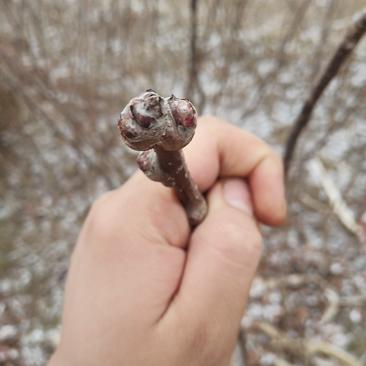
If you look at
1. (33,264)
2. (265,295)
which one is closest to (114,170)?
(33,264)

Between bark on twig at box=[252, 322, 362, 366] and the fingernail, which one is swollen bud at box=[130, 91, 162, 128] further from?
bark on twig at box=[252, 322, 362, 366]

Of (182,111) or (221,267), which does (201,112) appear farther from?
(182,111)

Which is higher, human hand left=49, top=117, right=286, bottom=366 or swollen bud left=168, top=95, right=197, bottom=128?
swollen bud left=168, top=95, right=197, bottom=128

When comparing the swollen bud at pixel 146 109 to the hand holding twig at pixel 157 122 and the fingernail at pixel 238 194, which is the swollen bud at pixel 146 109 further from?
the fingernail at pixel 238 194

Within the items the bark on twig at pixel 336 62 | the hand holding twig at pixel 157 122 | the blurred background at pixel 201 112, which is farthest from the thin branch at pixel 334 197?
the hand holding twig at pixel 157 122

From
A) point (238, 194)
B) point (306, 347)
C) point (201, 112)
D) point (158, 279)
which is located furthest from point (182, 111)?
point (306, 347)

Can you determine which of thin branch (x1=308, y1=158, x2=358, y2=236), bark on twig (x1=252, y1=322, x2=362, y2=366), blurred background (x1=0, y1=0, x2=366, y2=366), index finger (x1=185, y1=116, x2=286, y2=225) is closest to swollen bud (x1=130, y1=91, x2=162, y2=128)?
index finger (x1=185, y1=116, x2=286, y2=225)

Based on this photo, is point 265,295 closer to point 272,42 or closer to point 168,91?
point 168,91
